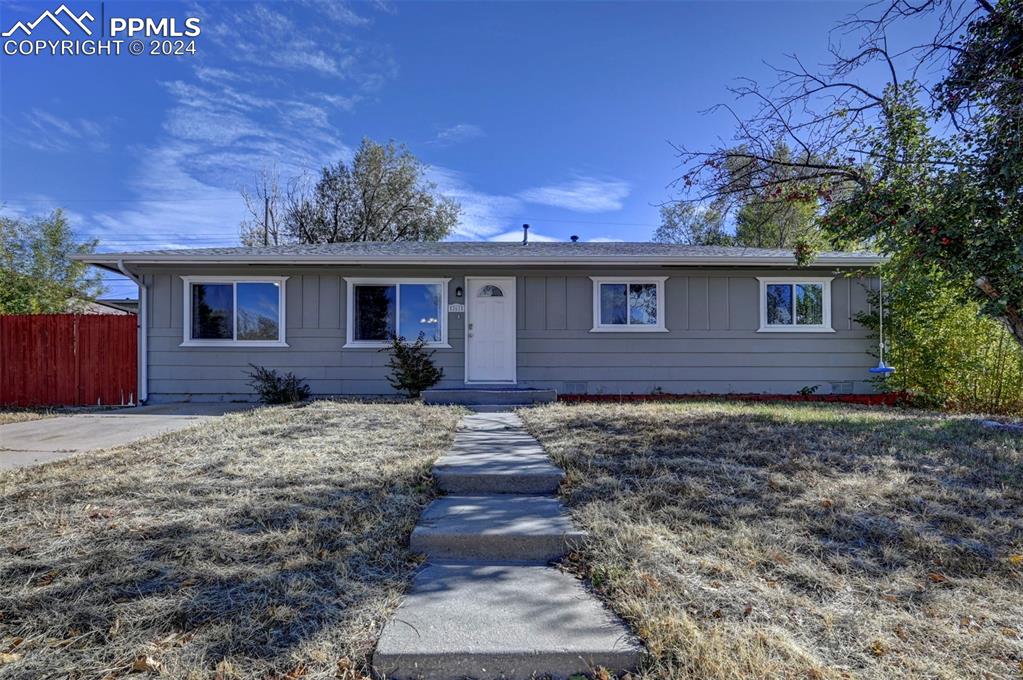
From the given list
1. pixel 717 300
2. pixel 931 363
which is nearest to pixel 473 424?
pixel 717 300

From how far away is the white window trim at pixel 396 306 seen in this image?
894 centimetres

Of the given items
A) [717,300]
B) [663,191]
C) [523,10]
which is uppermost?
[523,10]

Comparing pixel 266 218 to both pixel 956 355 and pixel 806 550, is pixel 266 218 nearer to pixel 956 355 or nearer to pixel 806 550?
pixel 956 355

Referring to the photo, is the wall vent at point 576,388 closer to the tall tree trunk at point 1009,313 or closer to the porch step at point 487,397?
the porch step at point 487,397

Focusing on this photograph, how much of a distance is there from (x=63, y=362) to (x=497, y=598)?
1071cm

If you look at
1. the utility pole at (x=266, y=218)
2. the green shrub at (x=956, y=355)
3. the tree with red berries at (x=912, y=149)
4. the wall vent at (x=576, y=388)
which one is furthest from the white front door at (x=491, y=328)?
the utility pole at (x=266, y=218)

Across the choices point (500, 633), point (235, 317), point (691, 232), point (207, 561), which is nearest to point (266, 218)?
point (235, 317)

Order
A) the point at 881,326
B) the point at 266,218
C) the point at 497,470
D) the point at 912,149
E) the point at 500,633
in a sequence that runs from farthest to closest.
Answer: the point at 266,218 < the point at 881,326 < the point at 912,149 < the point at 497,470 < the point at 500,633

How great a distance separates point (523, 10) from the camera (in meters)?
9.13

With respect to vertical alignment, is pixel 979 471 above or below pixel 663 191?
below

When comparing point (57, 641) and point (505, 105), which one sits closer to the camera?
point (57, 641)

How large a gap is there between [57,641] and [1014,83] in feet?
25.2

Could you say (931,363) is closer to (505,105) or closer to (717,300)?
(717,300)

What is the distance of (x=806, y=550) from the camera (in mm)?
2527
